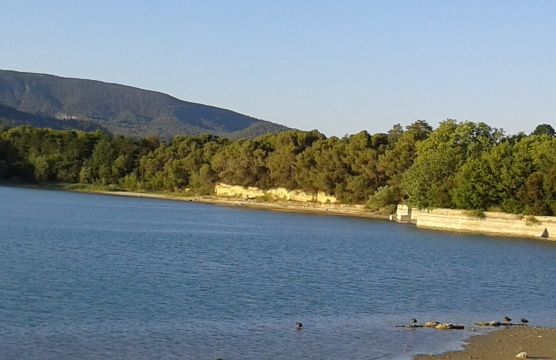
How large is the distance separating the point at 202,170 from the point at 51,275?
11104cm

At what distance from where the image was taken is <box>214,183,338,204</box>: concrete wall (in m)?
130

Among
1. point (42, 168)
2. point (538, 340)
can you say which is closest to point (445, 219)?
point (538, 340)

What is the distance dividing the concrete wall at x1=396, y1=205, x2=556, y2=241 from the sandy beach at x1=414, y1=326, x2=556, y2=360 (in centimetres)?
4870

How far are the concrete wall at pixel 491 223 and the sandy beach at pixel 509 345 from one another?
48703 mm

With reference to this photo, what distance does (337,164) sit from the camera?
413 feet

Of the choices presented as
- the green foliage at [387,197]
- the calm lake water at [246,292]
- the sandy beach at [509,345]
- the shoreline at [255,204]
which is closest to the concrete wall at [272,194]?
the shoreline at [255,204]

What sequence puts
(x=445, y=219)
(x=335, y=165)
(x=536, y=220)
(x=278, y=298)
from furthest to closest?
(x=335, y=165) → (x=445, y=219) → (x=536, y=220) → (x=278, y=298)

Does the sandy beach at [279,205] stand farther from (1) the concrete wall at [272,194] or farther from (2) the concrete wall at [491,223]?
(2) the concrete wall at [491,223]

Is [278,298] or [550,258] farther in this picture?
[550,258]

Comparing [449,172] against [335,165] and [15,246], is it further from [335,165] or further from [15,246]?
[15,246]

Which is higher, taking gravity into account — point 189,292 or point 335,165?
point 335,165

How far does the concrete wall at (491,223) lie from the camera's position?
74.9 metres

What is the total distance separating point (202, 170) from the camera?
148 metres

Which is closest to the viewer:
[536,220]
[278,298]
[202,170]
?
[278,298]
